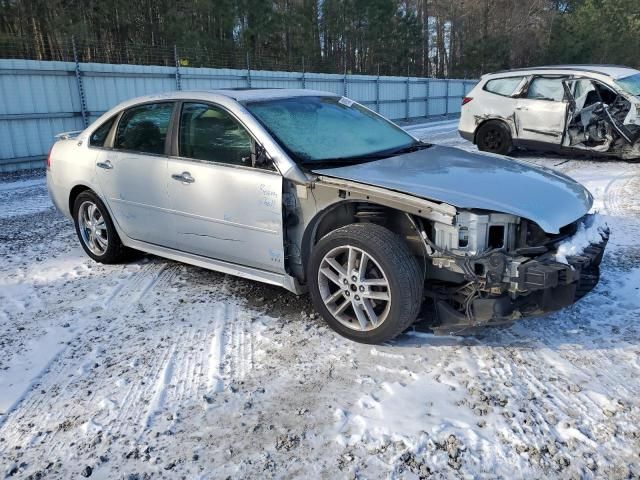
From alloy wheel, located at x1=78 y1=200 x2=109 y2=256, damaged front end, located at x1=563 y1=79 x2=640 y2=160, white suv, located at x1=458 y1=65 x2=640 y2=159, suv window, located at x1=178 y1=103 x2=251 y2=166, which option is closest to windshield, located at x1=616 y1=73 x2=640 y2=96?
white suv, located at x1=458 y1=65 x2=640 y2=159

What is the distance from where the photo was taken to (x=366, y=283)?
3.31 meters

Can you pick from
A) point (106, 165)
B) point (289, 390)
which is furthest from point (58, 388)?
point (106, 165)

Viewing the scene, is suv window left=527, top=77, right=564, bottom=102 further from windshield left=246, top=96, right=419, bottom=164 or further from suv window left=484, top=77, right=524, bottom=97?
windshield left=246, top=96, right=419, bottom=164

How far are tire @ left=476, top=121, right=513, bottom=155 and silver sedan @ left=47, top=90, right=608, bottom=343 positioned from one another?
6569mm

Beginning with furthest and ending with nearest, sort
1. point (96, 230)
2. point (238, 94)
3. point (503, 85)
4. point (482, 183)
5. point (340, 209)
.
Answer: point (503, 85)
point (96, 230)
point (238, 94)
point (340, 209)
point (482, 183)

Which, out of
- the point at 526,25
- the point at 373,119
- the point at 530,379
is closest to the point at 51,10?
the point at 373,119

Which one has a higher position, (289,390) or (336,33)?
(336,33)

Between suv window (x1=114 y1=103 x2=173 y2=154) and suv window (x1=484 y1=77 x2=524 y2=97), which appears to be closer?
suv window (x1=114 y1=103 x2=173 y2=154)

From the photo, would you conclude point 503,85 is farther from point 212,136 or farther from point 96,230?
point 96,230

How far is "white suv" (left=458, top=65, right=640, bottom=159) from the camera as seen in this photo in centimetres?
923

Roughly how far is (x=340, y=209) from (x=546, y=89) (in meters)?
7.84

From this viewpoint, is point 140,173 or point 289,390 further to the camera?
point 140,173

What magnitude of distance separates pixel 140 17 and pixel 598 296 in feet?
66.6

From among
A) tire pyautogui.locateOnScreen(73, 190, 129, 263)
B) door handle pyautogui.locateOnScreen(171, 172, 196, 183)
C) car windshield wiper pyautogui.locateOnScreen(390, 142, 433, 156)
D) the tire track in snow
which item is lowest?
the tire track in snow
